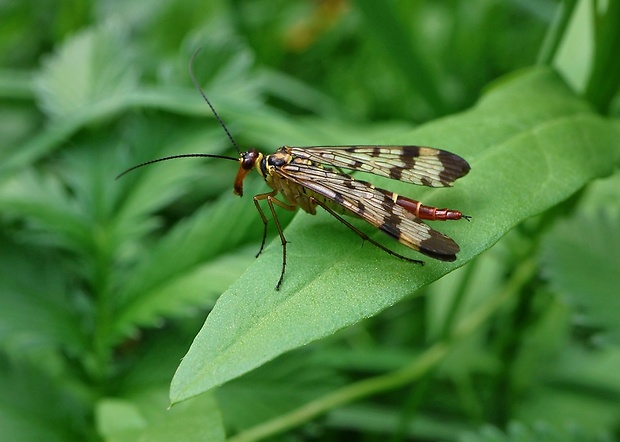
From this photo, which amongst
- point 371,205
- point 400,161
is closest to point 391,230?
point 371,205

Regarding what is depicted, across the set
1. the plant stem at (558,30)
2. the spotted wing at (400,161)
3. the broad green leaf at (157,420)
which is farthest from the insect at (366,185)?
the plant stem at (558,30)

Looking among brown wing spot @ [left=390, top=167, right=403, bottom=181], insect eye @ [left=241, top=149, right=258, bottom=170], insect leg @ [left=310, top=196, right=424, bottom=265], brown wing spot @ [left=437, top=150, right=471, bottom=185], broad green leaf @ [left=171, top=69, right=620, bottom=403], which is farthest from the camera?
insect eye @ [left=241, top=149, right=258, bottom=170]

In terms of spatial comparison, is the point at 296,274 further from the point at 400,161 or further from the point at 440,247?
the point at 400,161

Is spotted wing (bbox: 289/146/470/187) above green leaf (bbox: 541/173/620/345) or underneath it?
above

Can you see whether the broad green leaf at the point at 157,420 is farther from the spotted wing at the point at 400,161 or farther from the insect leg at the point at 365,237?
the spotted wing at the point at 400,161

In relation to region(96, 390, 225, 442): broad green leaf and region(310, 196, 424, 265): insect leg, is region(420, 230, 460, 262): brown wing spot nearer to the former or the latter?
region(310, 196, 424, 265): insect leg

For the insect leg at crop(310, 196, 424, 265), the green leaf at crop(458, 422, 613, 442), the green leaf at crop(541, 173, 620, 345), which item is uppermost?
the insect leg at crop(310, 196, 424, 265)

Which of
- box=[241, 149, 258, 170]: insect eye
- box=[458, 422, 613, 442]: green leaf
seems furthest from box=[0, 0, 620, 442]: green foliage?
box=[241, 149, 258, 170]: insect eye

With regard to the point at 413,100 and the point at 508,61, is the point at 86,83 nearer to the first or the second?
the point at 413,100
